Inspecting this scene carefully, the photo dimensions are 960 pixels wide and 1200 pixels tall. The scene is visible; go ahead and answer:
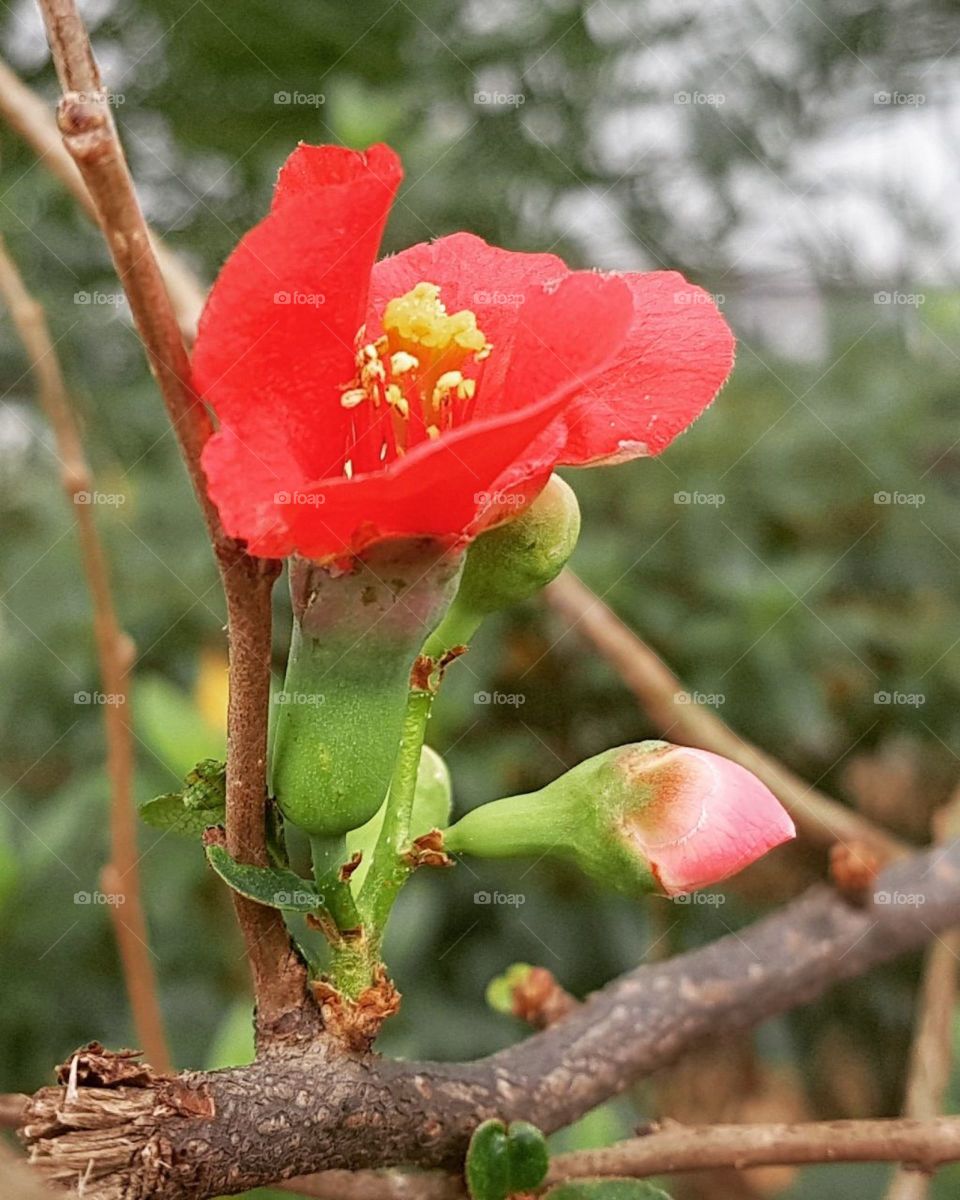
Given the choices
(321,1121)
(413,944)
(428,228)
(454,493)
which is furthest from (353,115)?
(321,1121)

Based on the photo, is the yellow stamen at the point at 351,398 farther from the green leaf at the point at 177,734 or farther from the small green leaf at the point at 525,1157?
the green leaf at the point at 177,734

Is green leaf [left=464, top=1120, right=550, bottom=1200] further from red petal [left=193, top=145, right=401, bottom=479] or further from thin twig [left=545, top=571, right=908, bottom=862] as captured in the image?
thin twig [left=545, top=571, right=908, bottom=862]

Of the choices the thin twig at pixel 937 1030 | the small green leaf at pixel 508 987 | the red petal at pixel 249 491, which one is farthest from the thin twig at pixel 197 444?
the thin twig at pixel 937 1030

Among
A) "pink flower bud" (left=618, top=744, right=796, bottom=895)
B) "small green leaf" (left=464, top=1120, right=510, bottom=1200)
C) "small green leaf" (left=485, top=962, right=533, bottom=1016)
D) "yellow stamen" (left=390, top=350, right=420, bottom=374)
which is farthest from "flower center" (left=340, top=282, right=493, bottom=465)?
"small green leaf" (left=485, top=962, right=533, bottom=1016)

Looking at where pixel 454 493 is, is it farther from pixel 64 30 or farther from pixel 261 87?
pixel 261 87

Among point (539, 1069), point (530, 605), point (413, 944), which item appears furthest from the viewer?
point (530, 605)

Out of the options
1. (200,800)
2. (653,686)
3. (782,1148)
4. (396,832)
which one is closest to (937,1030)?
(653,686)

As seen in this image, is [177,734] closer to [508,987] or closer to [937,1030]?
[508,987]
